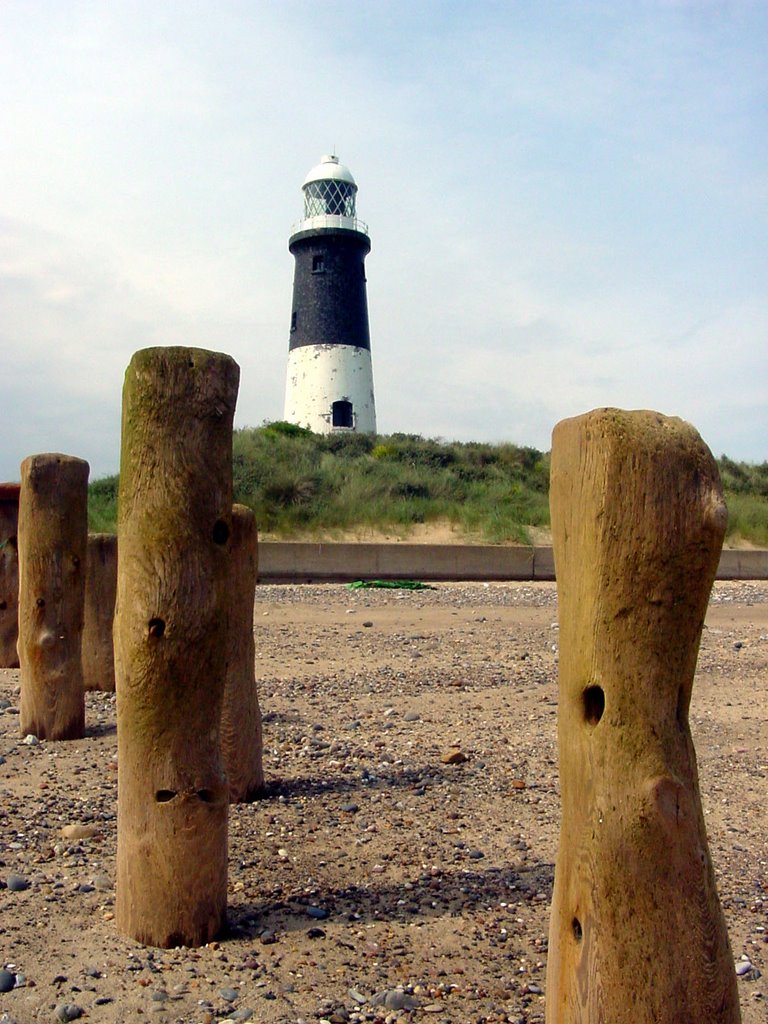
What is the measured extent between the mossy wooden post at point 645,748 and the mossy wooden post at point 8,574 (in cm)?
745

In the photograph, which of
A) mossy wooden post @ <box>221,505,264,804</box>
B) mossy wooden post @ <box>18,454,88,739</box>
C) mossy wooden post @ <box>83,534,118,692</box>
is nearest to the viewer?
mossy wooden post @ <box>221,505,264,804</box>

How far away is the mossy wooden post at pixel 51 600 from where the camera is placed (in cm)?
670

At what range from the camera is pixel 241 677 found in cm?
534

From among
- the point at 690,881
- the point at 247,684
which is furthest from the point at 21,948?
the point at 690,881

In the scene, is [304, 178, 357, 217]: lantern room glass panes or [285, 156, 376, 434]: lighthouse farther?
[304, 178, 357, 217]: lantern room glass panes

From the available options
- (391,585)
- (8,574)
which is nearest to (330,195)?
(391,585)

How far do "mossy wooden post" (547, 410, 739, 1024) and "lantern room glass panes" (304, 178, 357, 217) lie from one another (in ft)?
114

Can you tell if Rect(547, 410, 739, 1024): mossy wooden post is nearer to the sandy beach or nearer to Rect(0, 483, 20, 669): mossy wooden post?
the sandy beach

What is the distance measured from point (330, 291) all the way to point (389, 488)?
12.3m

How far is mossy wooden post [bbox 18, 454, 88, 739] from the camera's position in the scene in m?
6.70

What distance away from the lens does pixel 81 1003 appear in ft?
10.8

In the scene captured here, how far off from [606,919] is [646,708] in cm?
54

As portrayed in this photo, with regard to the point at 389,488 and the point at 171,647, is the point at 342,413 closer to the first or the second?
the point at 389,488

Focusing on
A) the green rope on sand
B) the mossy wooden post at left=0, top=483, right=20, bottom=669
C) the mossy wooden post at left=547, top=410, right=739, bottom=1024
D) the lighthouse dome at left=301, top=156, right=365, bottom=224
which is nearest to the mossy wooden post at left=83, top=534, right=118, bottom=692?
the mossy wooden post at left=0, top=483, right=20, bottom=669
